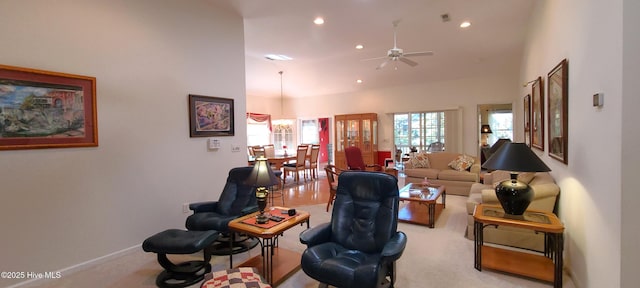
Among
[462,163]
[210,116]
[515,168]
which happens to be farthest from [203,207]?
[462,163]

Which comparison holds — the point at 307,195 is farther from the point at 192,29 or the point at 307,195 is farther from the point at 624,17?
the point at 624,17

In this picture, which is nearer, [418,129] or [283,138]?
[418,129]

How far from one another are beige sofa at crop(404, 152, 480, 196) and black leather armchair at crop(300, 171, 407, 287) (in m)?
3.70

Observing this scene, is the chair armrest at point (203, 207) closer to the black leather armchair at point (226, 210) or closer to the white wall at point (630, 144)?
the black leather armchair at point (226, 210)

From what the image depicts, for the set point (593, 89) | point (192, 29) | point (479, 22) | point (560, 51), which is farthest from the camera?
point (479, 22)

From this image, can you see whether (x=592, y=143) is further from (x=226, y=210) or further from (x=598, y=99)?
(x=226, y=210)

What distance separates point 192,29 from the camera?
368 centimetres

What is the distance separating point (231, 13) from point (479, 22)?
4.08 m

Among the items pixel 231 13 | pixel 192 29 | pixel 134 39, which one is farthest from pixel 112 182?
pixel 231 13

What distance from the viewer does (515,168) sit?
2459 millimetres

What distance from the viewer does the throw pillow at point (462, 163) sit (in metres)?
5.83

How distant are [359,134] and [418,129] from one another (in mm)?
1774

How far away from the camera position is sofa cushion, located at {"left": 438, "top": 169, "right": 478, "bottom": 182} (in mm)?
5523

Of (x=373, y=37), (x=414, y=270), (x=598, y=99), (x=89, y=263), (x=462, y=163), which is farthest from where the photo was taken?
(x=462, y=163)
